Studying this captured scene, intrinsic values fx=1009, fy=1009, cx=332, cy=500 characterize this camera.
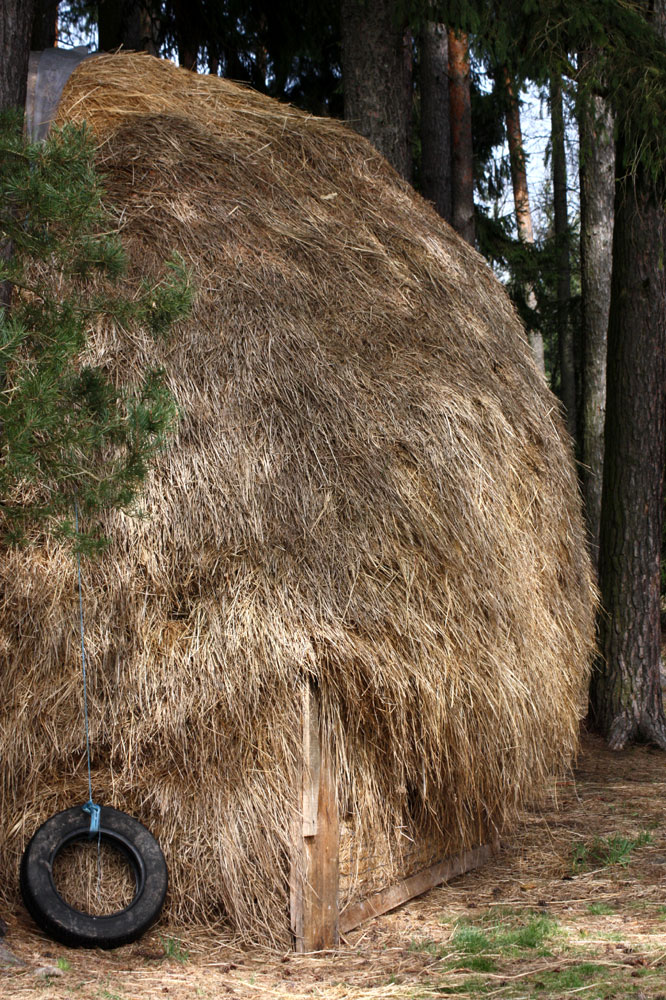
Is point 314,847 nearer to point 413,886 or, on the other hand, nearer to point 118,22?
point 413,886

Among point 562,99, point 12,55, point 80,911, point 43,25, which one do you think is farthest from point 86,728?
point 43,25

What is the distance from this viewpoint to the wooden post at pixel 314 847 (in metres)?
4.20

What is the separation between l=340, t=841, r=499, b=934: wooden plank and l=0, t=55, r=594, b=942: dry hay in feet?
0.68

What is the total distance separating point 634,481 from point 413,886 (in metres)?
3.93

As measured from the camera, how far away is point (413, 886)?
16.1 ft

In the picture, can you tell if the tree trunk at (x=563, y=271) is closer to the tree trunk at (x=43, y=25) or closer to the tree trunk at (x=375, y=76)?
the tree trunk at (x=375, y=76)

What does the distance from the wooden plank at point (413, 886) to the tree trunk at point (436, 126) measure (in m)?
6.35

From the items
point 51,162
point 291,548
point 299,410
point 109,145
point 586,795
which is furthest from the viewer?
point 586,795

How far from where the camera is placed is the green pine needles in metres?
3.11

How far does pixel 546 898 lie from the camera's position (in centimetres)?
490

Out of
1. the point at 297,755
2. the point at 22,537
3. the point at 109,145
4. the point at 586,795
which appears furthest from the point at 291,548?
the point at 586,795

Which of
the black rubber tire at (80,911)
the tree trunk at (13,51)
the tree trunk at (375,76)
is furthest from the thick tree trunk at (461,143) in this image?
the black rubber tire at (80,911)

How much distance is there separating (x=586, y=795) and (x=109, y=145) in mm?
5055

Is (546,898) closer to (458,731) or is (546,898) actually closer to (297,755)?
(458,731)
